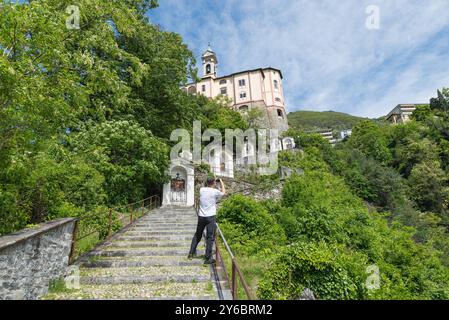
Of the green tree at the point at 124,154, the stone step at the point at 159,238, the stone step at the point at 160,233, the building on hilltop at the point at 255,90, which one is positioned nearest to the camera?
the stone step at the point at 159,238

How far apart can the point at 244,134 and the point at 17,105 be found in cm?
3037

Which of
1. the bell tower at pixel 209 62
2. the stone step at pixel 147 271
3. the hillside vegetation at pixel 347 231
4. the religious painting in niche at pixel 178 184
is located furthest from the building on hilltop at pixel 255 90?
the stone step at pixel 147 271

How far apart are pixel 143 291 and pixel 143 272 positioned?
2.79 feet

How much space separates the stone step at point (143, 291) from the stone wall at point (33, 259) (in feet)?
1.38

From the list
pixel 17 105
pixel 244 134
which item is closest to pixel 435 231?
pixel 244 134

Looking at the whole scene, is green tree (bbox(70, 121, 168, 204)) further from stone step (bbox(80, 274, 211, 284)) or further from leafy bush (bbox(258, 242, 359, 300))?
leafy bush (bbox(258, 242, 359, 300))

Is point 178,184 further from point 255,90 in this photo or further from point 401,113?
point 401,113

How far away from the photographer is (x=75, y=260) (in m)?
5.48

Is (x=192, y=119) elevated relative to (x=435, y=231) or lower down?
elevated

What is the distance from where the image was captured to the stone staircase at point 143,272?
167 inches

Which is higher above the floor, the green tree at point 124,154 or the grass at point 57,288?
the green tree at point 124,154

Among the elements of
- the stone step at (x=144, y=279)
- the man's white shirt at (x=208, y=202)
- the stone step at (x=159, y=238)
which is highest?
the man's white shirt at (x=208, y=202)

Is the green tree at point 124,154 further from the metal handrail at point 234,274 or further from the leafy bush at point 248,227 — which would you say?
the metal handrail at point 234,274
